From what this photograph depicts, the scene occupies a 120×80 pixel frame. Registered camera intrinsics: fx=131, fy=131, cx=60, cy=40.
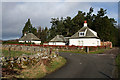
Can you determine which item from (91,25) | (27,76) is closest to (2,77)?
(27,76)

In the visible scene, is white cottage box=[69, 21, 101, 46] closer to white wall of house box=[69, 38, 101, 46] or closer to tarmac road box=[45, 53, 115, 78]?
white wall of house box=[69, 38, 101, 46]

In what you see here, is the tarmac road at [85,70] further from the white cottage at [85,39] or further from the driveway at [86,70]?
the white cottage at [85,39]

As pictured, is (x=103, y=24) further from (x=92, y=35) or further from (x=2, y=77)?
(x=2, y=77)

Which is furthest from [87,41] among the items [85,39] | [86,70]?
[86,70]

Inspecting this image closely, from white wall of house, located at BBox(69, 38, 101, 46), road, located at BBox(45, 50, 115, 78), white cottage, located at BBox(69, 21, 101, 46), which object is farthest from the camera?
white cottage, located at BBox(69, 21, 101, 46)

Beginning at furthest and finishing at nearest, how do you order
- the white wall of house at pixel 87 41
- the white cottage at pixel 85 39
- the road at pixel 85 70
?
the white cottage at pixel 85 39 < the white wall of house at pixel 87 41 < the road at pixel 85 70

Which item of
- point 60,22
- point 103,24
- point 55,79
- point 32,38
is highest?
point 60,22

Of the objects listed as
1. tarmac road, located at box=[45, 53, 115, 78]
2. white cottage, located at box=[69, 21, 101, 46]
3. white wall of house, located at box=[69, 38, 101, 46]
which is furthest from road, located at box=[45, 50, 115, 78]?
white cottage, located at box=[69, 21, 101, 46]

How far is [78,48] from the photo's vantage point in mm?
30656

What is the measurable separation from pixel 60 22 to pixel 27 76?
74.2m

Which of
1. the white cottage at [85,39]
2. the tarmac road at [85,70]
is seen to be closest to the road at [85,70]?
the tarmac road at [85,70]

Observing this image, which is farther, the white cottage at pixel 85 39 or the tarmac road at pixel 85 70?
the white cottage at pixel 85 39

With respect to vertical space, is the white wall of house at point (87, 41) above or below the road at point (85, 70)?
above

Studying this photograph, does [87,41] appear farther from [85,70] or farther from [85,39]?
[85,70]
